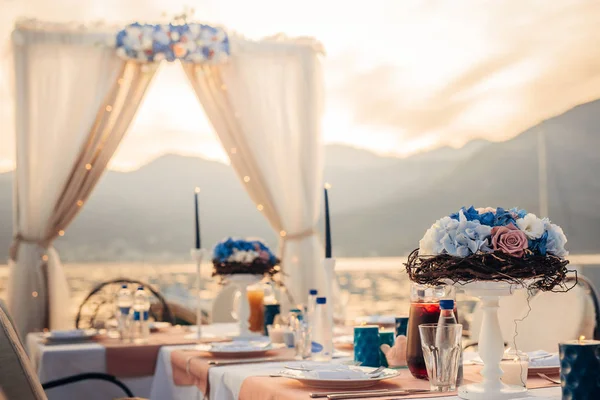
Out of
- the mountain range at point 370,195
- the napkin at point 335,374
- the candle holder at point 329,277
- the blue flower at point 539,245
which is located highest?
the mountain range at point 370,195

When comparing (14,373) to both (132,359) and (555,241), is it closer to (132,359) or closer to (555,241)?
(555,241)

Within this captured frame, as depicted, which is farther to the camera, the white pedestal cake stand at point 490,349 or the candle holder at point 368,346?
the candle holder at point 368,346

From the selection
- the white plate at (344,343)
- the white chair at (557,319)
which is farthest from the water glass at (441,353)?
the white chair at (557,319)

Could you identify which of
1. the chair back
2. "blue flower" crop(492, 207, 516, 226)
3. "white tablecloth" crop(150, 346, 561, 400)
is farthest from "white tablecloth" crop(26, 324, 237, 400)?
"blue flower" crop(492, 207, 516, 226)

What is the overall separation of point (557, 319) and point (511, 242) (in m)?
1.46

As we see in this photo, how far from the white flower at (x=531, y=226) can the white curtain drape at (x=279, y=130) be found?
3.84m

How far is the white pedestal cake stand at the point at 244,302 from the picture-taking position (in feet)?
9.71

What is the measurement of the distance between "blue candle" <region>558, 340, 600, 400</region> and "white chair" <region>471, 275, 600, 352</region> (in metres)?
1.37

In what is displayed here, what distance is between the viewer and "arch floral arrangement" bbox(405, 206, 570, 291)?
150 centimetres

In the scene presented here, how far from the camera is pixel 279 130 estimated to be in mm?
5453

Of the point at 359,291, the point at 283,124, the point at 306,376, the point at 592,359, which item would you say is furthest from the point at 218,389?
the point at 359,291

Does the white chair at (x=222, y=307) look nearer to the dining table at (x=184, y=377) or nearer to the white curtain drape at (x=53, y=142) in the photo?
the dining table at (x=184, y=377)

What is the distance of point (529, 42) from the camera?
21.9 ft

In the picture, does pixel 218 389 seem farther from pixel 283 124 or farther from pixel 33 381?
pixel 283 124
